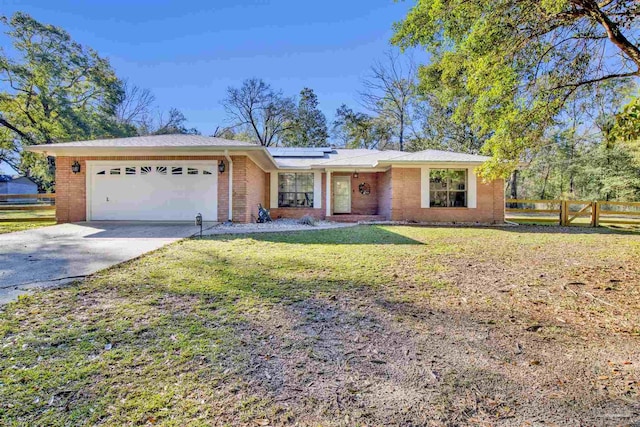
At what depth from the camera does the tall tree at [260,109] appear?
2998 centimetres

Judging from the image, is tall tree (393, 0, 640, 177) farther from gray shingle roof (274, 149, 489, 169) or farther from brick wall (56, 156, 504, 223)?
brick wall (56, 156, 504, 223)

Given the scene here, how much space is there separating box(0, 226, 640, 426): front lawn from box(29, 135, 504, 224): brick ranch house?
6.29 m

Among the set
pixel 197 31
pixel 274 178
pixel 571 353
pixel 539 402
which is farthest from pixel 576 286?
pixel 197 31

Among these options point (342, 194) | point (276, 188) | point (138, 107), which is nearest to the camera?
point (276, 188)

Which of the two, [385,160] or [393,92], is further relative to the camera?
[393,92]

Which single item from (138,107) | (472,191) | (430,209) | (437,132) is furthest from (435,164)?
(138,107)

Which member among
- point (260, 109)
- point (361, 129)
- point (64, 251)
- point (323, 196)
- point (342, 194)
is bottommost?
point (64, 251)

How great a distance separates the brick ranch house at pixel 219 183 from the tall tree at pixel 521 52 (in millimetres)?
5649

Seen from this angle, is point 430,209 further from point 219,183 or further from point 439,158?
point 219,183

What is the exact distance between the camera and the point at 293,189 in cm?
1487

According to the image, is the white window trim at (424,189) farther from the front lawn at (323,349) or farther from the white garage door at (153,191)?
the front lawn at (323,349)

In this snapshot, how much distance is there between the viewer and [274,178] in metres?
14.8

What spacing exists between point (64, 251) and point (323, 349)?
5.91 meters

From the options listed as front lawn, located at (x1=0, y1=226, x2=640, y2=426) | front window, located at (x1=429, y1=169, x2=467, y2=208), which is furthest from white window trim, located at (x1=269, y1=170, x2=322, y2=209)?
front lawn, located at (x1=0, y1=226, x2=640, y2=426)
